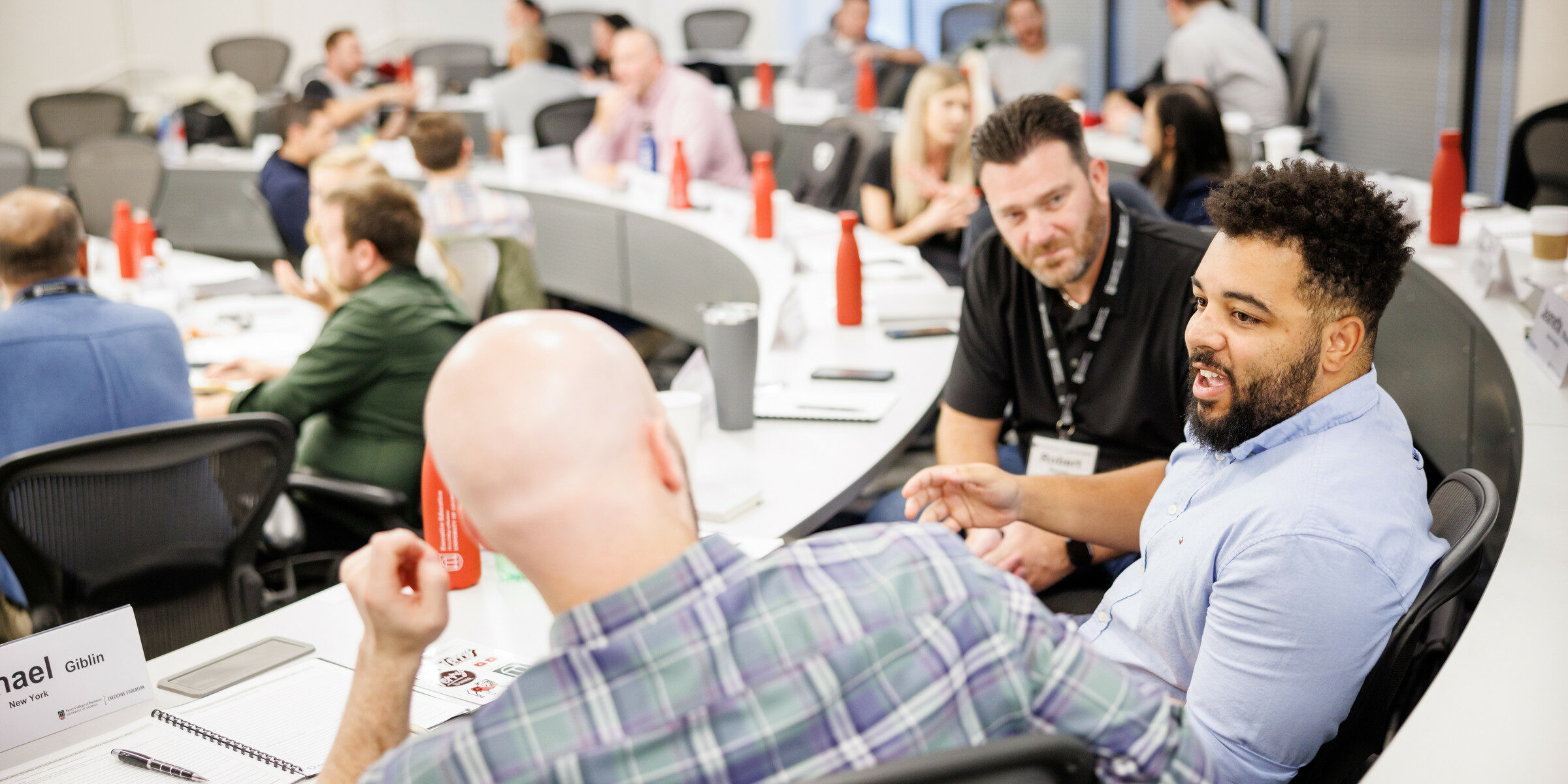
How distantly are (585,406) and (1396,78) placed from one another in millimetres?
6127

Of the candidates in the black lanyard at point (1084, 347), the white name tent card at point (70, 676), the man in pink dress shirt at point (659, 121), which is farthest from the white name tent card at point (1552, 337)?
the man in pink dress shirt at point (659, 121)

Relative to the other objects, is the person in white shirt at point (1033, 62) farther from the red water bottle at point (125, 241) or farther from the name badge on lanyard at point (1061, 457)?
the name badge on lanyard at point (1061, 457)

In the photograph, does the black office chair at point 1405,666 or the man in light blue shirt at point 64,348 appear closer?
the black office chair at point 1405,666

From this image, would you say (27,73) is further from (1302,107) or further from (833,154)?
(1302,107)

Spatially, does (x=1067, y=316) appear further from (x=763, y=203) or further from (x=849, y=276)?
(x=763, y=203)

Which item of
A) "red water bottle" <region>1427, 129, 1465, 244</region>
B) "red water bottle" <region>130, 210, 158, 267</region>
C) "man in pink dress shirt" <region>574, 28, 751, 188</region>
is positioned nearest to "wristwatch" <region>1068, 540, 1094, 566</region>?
"red water bottle" <region>1427, 129, 1465, 244</region>

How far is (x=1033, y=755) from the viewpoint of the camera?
85 cm

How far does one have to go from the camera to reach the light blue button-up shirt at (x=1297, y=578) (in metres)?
1.17

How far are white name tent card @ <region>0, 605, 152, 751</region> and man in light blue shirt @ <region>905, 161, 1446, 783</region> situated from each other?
904mm

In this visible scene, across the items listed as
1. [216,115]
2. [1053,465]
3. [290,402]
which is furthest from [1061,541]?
[216,115]

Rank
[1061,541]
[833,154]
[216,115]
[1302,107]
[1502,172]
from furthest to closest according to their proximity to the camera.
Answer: [216,115] < [1302,107] < [1502,172] < [833,154] < [1061,541]

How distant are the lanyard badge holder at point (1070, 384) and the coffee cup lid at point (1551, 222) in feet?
3.01

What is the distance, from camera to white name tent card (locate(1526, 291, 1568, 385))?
6.21ft

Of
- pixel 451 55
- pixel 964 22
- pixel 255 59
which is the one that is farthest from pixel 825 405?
pixel 451 55
